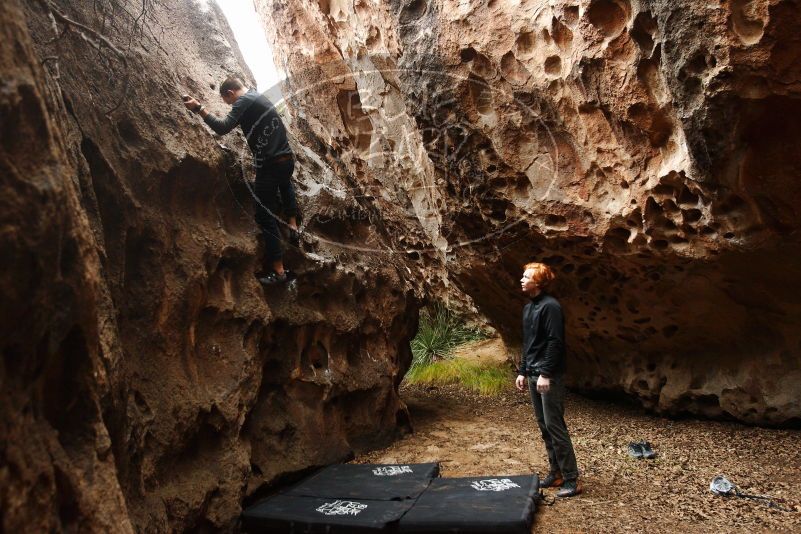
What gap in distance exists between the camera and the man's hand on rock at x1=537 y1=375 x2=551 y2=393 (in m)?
4.38

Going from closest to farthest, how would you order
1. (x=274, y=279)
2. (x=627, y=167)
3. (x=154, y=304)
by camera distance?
(x=154, y=304) → (x=627, y=167) → (x=274, y=279)

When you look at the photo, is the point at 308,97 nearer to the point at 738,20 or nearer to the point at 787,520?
the point at 738,20

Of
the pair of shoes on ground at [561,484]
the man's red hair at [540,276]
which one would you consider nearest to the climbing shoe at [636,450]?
the pair of shoes on ground at [561,484]

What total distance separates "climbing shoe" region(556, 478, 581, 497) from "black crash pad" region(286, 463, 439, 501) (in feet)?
3.14

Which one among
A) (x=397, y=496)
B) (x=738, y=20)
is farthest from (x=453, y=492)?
(x=738, y=20)

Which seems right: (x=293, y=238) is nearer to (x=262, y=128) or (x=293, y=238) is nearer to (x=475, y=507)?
(x=262, y=128)

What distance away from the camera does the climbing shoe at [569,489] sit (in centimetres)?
449

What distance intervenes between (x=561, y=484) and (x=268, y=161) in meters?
3.39

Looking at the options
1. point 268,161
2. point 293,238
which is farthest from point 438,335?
point 268,161

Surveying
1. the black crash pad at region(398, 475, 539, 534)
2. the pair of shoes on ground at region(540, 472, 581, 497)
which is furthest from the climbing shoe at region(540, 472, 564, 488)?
the black crash pad at region(398, 475, 539, 534)

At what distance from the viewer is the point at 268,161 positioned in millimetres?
5258

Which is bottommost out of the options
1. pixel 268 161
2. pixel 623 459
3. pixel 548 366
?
pixel 623 459

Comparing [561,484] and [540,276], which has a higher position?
[540,276]

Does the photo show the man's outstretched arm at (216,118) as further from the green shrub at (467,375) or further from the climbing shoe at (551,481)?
the green shrub at (467,375)
